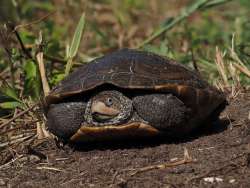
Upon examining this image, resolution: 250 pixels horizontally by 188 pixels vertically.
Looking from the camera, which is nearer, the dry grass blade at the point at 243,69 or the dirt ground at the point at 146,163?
the dirt ground at the point at 146,163

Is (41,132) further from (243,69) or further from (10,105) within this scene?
(243,69)

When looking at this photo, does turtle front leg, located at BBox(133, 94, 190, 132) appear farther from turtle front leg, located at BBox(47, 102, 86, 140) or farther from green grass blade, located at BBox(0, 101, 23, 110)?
green grass blade, located at BBox(0, 101, 23, 110)

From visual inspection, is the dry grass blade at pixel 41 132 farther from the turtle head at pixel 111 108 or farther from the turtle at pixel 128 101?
the turtle head at pixel 111 108

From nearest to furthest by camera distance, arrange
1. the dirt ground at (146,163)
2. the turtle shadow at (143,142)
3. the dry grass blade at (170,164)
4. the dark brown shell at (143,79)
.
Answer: the dirt ground at (146,163), the dry grass blade at (170,164), the dark brown shell at (143,79), the turtle shadow at (143,142)

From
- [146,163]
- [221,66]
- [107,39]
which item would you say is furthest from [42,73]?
[107,39]

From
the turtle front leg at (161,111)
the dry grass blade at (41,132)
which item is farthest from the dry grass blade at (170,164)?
the dry grass blade at (41,132)

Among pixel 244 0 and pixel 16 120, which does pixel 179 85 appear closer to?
pixel 16 120

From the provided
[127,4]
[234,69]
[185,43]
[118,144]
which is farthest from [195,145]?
[127,4]
